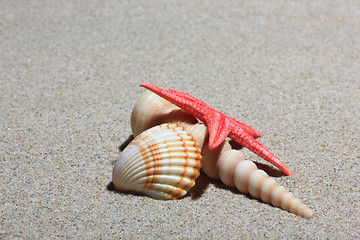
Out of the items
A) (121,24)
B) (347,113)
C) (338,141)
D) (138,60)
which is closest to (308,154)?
(338,141)

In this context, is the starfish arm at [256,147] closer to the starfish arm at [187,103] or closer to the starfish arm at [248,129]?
the starfish arm at [248,129]

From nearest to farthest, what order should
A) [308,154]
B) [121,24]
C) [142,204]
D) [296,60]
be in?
1. [142,204]
2. [308,154]
3. [296,60]
4. [121,24]

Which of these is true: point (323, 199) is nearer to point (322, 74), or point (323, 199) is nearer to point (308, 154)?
point (308, 154)

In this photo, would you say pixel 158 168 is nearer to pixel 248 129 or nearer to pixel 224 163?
pixel 224 163

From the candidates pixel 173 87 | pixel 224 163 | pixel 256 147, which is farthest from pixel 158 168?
pixel 173 87

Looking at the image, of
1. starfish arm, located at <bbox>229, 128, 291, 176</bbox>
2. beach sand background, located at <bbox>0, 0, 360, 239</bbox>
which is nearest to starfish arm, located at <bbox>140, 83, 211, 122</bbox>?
starfish arm, located at <bbox>229, 128, 291, 176</bbox>

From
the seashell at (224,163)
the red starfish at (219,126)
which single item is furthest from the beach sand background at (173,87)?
the red starfish at (219,126)
